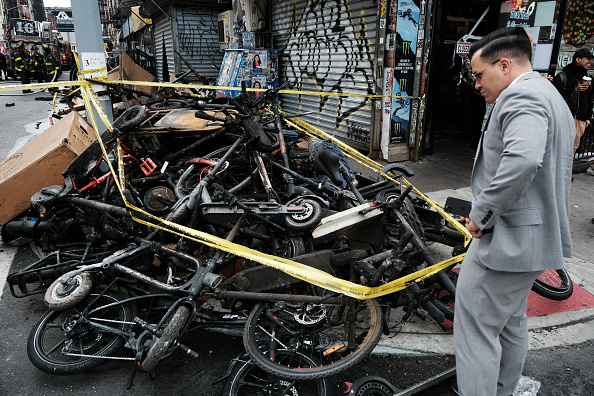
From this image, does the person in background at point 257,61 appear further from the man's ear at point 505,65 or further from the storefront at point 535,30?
the man's ear at point 505,65

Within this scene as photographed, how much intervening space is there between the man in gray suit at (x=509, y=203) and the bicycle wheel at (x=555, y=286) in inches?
70.4

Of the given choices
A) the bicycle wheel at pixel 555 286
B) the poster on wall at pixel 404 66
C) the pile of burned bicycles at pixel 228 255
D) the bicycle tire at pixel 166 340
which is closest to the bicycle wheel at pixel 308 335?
the pile of burned bicycles at pixel 228 255

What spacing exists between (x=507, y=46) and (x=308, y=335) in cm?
224

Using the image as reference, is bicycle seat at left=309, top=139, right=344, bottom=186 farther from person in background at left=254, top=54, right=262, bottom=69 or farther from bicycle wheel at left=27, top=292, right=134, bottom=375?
person in background at left=254, top=54, right=262, bottom=69

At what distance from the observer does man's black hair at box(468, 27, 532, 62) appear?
6.71ft

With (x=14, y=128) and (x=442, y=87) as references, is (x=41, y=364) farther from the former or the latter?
(x=442, y=87)

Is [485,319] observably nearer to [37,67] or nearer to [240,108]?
[240,108]

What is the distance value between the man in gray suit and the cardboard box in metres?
4.96

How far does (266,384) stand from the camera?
2740mm

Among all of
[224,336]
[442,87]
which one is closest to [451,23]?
[442,87]

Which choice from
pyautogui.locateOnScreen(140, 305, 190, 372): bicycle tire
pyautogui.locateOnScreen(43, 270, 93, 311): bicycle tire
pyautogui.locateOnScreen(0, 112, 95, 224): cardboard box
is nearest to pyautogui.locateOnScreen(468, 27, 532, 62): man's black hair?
pyautogui.locateOnScreen(140, 305, 190, 372): bicycle tire

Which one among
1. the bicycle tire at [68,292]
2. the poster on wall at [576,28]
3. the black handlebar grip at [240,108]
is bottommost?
the bicycle tire at [68,292]

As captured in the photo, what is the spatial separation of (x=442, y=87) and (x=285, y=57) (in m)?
5.57

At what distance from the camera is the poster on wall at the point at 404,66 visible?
7.23m
